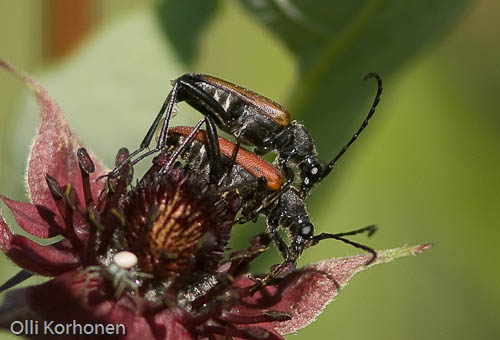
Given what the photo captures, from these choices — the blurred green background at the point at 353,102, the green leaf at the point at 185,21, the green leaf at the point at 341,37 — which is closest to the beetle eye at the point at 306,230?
the blurred green background at the point at 353,102

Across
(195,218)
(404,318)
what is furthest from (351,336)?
(195,218)

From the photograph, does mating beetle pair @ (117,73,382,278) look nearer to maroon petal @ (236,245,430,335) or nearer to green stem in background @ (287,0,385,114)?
maroon petal @ (236,245,430,335)

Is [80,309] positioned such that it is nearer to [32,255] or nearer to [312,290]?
[32,255]

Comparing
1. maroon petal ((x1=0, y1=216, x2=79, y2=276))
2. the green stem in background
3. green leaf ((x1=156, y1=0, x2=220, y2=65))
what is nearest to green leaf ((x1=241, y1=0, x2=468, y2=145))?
the green stem in background

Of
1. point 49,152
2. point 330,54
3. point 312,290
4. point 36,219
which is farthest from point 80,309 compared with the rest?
point 330,54

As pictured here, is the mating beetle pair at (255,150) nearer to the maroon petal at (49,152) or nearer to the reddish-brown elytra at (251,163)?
the reddish-brown elytra at (251,163)

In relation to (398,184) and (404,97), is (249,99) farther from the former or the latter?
(404,97)
